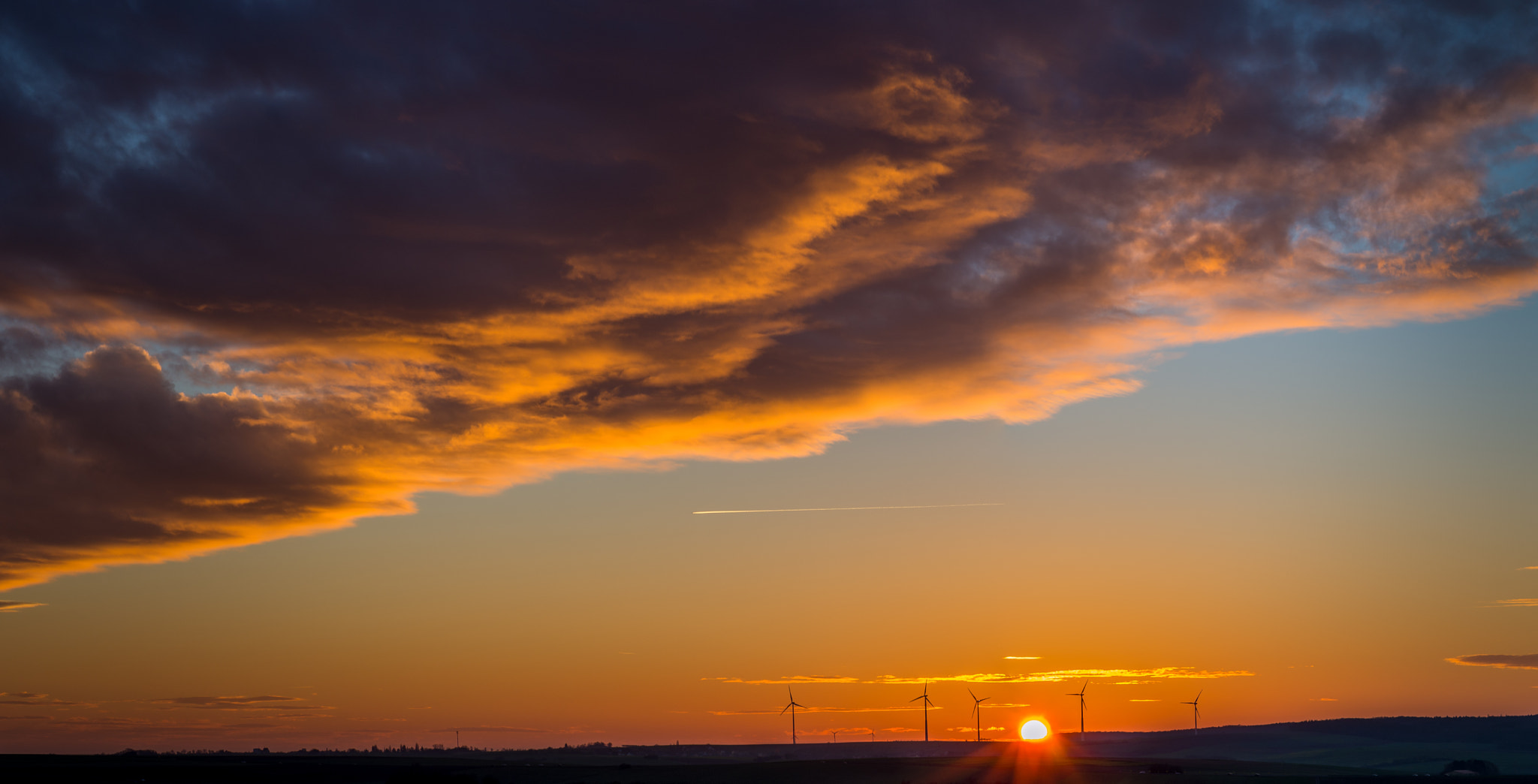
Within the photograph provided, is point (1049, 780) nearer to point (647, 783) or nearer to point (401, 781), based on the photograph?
point (647, 783)

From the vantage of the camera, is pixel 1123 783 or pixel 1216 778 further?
pixel 1216 778

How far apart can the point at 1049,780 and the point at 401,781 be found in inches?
4171

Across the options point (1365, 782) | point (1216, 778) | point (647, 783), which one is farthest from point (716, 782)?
point (1365, 782)

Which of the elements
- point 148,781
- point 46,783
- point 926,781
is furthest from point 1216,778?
point 46,783

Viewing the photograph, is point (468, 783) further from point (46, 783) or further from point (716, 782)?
point (46, 783)

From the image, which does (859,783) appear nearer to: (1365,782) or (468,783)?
(468,783)

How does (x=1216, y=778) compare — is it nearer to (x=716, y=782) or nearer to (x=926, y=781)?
(x=926, y=781)

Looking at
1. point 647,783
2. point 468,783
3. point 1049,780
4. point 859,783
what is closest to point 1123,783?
point 1049,780

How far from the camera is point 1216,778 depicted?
656 feet

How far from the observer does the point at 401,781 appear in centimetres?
19975

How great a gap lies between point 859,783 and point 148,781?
388 ft

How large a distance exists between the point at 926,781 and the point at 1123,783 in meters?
30.0

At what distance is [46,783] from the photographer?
199125mm

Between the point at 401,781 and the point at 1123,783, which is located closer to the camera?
the point at 1123,783
